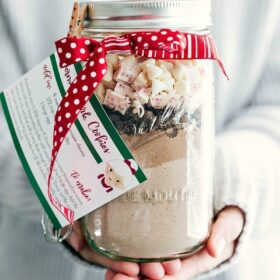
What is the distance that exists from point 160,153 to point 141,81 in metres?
0.07

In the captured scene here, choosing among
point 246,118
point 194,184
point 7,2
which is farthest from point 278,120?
point 7,2

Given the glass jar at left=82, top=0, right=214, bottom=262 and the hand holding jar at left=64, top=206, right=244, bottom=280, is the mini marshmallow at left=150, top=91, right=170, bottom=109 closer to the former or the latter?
the glass jar at left=82, top=0, right=214, bottom=262

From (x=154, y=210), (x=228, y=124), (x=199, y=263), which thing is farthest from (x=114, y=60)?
(x=228, y=124)

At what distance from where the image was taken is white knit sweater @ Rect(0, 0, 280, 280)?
67 cm

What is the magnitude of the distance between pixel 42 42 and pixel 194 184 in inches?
14.0

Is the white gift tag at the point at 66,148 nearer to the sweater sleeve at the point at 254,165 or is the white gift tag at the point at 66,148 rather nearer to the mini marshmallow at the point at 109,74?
the mini marshmallow at the point at 109,74

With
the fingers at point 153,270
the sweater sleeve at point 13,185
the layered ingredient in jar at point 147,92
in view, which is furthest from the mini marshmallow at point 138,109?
the sweater sleeve at point 13,185

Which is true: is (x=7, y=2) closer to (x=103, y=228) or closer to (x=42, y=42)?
(x=42, y=42)

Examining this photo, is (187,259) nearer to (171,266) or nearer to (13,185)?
(171,266)

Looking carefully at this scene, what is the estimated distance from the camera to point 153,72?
459 mm

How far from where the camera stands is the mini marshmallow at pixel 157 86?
0.46 metres

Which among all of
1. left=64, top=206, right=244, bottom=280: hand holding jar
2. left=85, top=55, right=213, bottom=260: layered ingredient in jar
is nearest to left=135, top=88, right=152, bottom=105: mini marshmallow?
left=85, top=55, right=213, bottom=260: layered ingredient in jar

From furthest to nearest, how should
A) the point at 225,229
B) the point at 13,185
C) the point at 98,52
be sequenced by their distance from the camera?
the point at 13,185, the point at 225,229, the point at 98,52

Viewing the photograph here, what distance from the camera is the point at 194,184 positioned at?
0.51 meters
